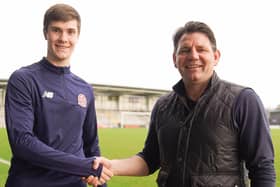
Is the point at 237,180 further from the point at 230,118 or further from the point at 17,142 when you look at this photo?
the point at 17,142

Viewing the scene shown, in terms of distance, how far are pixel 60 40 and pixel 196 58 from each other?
0.87 metres

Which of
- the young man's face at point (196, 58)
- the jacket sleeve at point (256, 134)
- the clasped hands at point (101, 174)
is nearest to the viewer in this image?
the jacket sleeve at point (256, 134)

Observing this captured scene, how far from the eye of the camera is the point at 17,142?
232 centimetres

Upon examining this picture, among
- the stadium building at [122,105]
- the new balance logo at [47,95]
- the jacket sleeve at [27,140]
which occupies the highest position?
the new balance logo at [47,95]

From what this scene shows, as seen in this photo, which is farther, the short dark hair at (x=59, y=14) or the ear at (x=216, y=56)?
the short dark hair at (x=59, y=14)

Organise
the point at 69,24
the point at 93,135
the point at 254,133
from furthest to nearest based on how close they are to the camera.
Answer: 1. the point at 93,135
2. the point at 69,24
3. the point at 254,133

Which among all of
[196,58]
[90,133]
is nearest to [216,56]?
[196,58]

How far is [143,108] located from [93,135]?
58113mm

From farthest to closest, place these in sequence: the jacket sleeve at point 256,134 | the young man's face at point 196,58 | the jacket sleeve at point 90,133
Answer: the jacket sleeve at point 90,133 → the young man's face at point 196,58 → the jacket sleeve at point 256,134

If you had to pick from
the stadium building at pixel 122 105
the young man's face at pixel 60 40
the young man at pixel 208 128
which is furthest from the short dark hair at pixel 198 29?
the stadium building at pixel 122 105

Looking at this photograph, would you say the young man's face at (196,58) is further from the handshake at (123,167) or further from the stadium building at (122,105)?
the stadium building at (122,105)

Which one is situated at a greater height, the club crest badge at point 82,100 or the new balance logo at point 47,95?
the new balance logo at point 47,95

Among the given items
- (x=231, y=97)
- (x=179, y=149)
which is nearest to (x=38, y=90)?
(x=179, y=149)

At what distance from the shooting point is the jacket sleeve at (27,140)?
230 cm
